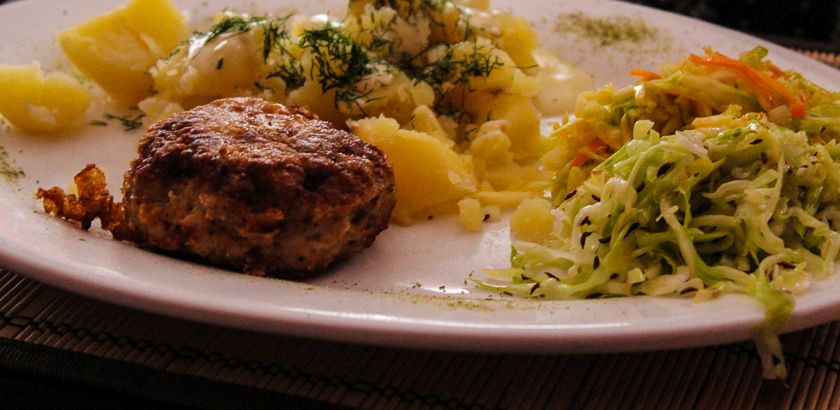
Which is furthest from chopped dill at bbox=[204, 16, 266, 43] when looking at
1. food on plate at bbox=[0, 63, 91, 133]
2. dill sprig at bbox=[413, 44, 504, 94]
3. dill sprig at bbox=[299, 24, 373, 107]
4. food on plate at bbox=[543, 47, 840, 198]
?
food on plate at bbox=[543, 47, 840, 198]

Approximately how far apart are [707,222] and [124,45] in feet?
10.1

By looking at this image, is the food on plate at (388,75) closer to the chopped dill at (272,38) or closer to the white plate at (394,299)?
the chopped dill at (272,38)

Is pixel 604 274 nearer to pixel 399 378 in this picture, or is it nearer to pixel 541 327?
pixel 541 327

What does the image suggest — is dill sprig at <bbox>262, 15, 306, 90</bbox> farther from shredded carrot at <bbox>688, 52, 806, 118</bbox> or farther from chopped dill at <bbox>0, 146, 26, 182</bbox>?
shredded carrot at <bbox>688, 52, 806, 118</bbox>

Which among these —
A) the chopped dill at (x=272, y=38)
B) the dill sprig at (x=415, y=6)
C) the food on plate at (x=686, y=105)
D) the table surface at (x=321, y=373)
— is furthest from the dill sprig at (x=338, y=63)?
the table surface at (x=321, y=373)

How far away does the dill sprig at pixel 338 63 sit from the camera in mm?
4073

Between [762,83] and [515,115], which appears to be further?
[515,115]

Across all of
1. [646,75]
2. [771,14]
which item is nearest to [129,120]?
[646,75]

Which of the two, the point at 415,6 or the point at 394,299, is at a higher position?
the point at 415,6

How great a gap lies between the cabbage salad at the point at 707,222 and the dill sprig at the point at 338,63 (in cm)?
113

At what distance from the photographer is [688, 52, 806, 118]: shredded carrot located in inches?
139

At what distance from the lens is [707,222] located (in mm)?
2902

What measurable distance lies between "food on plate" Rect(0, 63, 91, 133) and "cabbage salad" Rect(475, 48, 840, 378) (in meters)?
2.21

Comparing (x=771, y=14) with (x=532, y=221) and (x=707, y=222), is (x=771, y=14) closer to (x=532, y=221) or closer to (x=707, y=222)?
(x=532, y=221)
